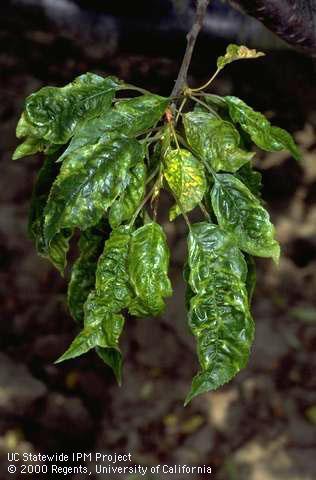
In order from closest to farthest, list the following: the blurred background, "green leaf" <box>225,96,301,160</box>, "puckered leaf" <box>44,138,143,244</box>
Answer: "puckered leaf" <box>44,138,143,244</box> < "green leaf" <box>225,96,301,160</box> < the blurred background

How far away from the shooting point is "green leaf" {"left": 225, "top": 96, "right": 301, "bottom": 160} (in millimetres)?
1066

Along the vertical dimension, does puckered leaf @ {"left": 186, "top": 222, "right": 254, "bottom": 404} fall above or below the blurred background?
above

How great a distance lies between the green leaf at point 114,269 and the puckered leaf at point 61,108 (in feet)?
0.58

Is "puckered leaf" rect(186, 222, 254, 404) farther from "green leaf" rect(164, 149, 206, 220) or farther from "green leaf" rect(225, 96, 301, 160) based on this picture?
"green leaf" rect(225, 96, 301, 160)

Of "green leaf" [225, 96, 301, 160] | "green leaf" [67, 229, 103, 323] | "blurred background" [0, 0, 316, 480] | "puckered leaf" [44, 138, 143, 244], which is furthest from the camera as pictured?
"blurred background" [0, 0, 316, 480]

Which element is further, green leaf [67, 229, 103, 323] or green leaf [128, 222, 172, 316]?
green leaf [67, 229, 103, 323]

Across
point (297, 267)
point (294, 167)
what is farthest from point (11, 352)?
point (294, 167)

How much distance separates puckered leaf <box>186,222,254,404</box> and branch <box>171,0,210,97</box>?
0.81ft

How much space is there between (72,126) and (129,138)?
12cm

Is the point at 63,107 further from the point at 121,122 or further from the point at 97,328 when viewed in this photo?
the point at 97,328

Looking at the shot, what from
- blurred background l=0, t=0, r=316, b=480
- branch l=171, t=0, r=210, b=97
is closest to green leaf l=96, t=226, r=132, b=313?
branch l=171, t=0, r=210, b=97

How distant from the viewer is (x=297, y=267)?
3588 millimetres

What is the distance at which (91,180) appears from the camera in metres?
0.97

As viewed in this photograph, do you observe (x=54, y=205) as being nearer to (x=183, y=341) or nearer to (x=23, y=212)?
(x=183, y=341)
